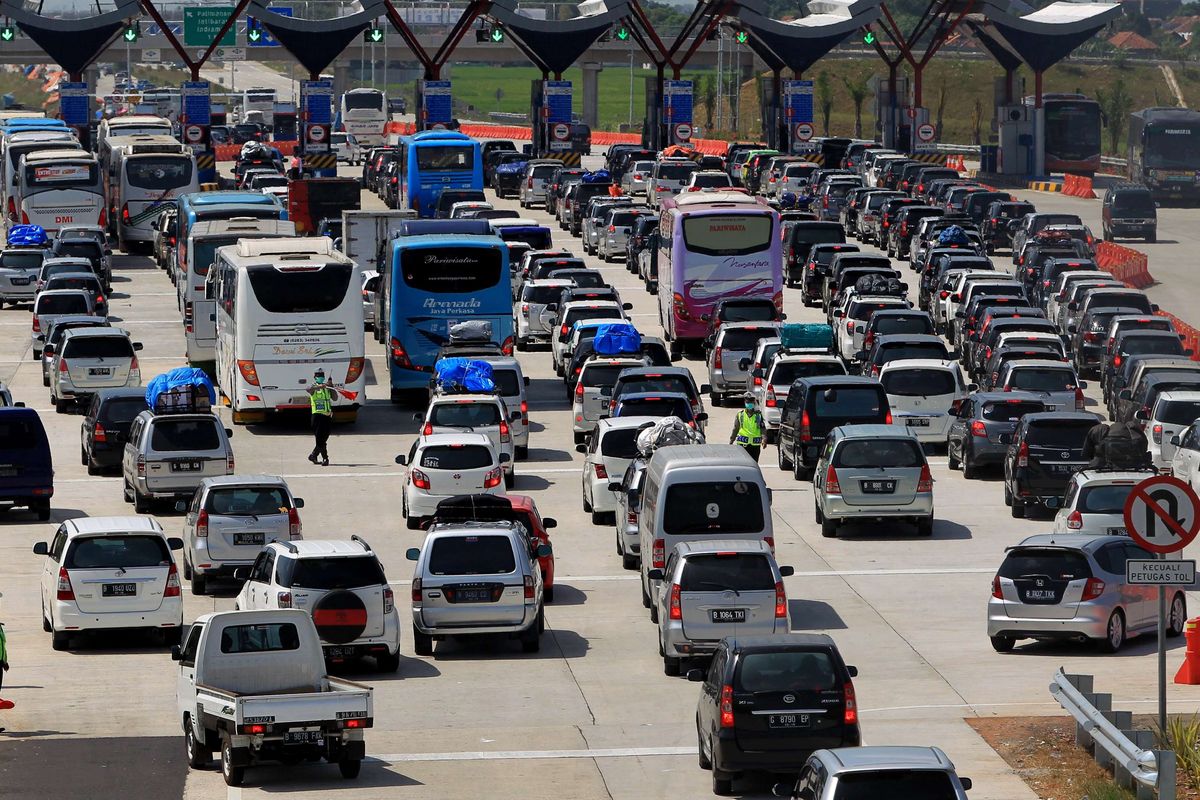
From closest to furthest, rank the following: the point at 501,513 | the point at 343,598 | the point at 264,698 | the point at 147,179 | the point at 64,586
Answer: the point at 264,698 → the point at 343,598 → the point at 64,586 → the point at 501,513 → the point at 147,179

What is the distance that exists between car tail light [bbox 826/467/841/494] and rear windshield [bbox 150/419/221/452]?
30.5 feet

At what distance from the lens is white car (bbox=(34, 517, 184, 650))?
84.3 feet

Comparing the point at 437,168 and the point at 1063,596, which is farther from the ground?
the point at 437,168

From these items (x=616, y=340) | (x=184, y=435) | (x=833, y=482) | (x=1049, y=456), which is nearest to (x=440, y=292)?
(x=616, y=340)

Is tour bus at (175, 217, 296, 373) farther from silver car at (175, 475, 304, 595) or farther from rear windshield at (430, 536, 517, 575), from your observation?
rear windshield at (430, 536, 517, 575)

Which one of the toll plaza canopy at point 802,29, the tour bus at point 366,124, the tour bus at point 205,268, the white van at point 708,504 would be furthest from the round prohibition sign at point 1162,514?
the tour bus at point 366,124

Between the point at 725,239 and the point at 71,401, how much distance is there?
14290 millimetres

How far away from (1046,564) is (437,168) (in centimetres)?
4976

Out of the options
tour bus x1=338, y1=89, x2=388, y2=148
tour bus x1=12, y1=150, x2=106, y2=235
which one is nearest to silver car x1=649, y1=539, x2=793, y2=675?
tour bus x1=12, y1=150, x2=106, y2=235

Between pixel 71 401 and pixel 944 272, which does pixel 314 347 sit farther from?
pixel 944 272

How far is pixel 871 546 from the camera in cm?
3178

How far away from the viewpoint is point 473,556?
2486 cm

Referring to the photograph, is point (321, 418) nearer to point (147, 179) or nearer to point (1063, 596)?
point (1063, 596)

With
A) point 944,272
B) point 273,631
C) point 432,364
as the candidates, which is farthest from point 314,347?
point 273,631
